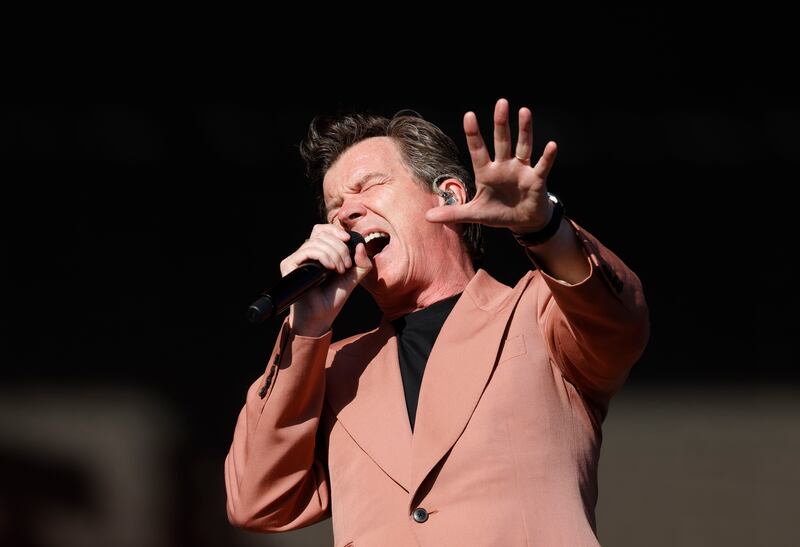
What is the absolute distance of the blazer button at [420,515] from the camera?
1926 millimetres

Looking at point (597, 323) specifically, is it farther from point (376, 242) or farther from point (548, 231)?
point (376, 242)

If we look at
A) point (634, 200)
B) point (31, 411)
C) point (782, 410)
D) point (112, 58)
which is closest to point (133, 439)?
point (31, 411)

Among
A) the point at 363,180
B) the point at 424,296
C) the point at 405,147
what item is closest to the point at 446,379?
the point at 424,296

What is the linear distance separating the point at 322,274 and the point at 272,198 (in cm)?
166

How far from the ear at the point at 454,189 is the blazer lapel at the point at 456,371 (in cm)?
35

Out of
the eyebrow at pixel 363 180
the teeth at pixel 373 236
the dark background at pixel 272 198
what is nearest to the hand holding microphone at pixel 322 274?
the teeth at pixel 373 236

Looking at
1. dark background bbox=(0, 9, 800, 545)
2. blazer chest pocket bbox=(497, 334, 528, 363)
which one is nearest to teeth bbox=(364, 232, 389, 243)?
blazer chest pocket bbox=(497, 334, 528, 363)

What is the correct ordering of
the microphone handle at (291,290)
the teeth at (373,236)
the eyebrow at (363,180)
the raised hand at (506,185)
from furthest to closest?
the eyebrow at (363,180) → the teeth at (373,236) → the microphone handle at (291,290) → the raised hand at (506,185)

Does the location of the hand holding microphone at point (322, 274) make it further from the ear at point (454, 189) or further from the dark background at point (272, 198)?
the dark background at point (272, 198)

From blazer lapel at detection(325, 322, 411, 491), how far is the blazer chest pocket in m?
0.20

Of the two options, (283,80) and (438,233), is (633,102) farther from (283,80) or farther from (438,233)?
(438,233)

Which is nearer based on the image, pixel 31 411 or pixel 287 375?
pixel 287 375

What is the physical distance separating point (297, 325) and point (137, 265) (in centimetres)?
168

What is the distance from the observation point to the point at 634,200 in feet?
12.3
